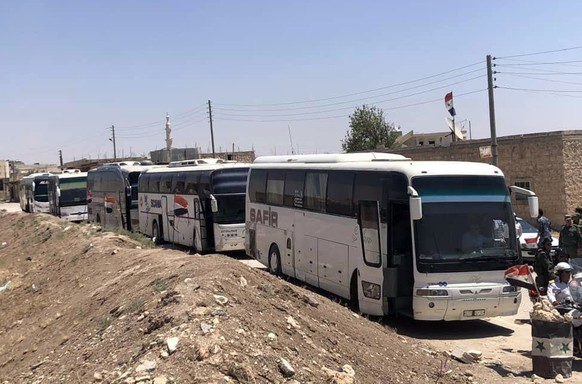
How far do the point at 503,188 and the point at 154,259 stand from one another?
8.61 meters

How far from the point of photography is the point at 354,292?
1180 centimetres

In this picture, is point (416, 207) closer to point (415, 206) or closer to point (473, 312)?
point (415, 206)

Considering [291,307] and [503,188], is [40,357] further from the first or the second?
[503,188]

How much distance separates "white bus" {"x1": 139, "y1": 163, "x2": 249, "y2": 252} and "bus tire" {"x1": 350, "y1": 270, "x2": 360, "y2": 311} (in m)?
8.62

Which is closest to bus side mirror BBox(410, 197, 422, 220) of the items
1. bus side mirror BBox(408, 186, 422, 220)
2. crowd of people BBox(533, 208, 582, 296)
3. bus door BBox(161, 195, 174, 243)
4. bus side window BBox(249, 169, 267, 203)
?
bus side mirror BBox(408, 186, 422, 220)

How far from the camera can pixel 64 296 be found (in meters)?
16.5

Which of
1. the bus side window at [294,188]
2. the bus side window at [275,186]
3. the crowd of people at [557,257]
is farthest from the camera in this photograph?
the bus side window at [275,186]

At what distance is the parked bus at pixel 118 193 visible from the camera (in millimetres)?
29109

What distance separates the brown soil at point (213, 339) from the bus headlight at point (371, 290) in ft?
4.14

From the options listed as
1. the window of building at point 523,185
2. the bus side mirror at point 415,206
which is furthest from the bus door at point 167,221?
the window of building at point 523,185

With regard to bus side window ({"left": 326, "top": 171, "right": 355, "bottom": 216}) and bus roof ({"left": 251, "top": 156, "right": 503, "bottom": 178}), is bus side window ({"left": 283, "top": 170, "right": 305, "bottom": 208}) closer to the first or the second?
bus side window ({"left": 326, "top": 171, "right": 355, "bottom": 216})

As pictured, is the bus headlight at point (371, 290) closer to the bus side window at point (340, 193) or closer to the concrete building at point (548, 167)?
the bus side window at point (340, 193)

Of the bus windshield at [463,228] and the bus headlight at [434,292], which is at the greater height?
the bus windshield at [463,228]

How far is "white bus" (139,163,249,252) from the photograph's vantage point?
19953mm
